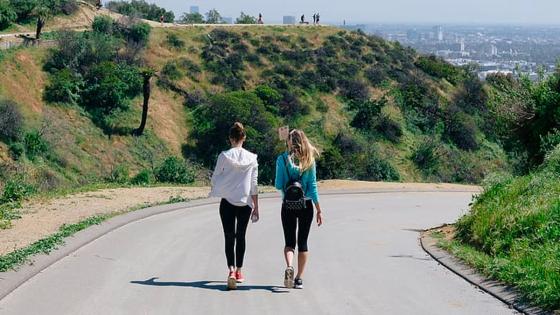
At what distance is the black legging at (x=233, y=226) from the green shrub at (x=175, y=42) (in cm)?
5431

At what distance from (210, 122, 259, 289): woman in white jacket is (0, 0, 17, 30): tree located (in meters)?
50.0

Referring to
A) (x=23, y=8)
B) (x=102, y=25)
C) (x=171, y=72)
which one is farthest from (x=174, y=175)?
(x=23, y=8)

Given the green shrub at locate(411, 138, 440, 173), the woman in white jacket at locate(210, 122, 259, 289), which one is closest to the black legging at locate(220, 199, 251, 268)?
the woman in white jacket at locate(210, 122, 259, 289)

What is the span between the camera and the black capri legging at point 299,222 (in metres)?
8.95

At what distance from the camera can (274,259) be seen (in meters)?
11.1

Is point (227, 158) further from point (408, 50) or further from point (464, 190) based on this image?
point (408, 50)

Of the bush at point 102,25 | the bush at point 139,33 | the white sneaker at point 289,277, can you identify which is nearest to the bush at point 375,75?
the bush at point 139,33

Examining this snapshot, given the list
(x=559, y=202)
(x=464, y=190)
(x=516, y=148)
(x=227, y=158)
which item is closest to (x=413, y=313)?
(x=227, y=158)

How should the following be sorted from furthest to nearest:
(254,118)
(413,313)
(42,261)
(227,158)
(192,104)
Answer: (192,104)
(254,118)
(42,261)
(227,158)
(413,313)

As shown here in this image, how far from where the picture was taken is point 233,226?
30.2 ft

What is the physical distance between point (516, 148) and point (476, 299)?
1326 centimetres

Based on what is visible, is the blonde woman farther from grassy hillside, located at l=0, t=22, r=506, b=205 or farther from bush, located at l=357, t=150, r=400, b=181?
bush, located at l=357, t=150, r=400, b=181

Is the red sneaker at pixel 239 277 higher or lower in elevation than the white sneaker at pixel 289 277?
lower

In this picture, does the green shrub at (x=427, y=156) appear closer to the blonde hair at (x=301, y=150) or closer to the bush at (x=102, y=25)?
the bush at (x=102, y=25)
